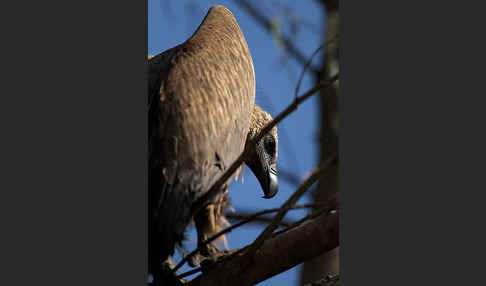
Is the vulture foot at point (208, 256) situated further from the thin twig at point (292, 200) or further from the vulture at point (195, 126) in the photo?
the thin twig at point (292, 200)

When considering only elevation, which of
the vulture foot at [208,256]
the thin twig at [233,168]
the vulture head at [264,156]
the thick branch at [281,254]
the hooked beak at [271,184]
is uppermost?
the vulture head at [264,156]

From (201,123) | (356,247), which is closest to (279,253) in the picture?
(356,247)

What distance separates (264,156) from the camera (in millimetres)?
3182

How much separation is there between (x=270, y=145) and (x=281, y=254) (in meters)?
0.90

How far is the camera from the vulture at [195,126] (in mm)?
2244

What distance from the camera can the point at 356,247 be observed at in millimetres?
2096

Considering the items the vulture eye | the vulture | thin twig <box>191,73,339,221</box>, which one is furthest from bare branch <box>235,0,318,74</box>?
the vulture eye

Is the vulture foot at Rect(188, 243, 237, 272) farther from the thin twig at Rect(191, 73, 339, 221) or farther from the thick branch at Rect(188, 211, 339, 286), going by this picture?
the thin twig at Rect(191, 73, 339, 221)

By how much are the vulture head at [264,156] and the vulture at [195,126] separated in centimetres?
5

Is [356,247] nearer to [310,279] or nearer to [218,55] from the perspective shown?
[310,279]

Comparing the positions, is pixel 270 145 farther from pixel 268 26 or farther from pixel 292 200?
pixel 292 200

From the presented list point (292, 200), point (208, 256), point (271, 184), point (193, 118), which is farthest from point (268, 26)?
point (208, 256)

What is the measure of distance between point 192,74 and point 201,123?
24cm

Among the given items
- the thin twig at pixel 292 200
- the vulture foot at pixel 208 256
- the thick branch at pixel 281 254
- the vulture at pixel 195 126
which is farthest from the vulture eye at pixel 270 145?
the thin twig at pixel 292 200
